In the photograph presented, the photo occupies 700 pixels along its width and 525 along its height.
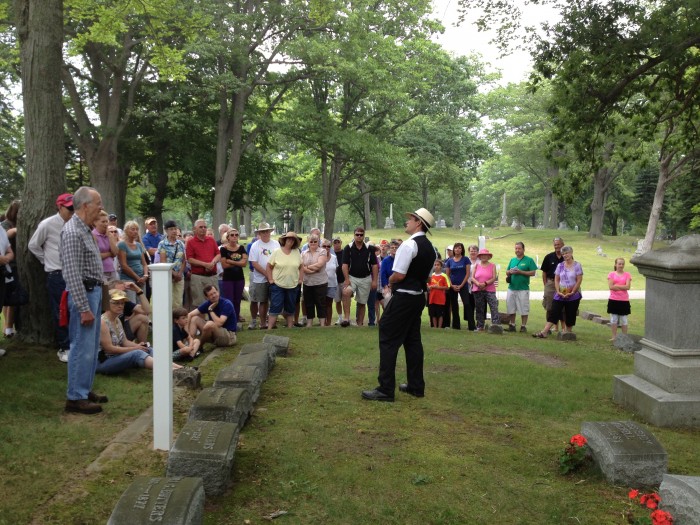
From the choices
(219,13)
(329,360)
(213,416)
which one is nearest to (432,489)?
(213,416)

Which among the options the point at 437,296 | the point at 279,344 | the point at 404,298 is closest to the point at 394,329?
the point at 404,298

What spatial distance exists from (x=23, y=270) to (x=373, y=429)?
202 inches

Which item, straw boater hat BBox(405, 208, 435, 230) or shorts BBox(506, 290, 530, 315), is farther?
shorts BBox(506, 290, 530, 315)

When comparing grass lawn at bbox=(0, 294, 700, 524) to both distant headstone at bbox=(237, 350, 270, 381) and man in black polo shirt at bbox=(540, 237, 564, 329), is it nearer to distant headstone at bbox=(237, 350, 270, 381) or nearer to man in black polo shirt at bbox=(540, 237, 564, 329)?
distant headstone at bbox=(237, 350, 270, 381)

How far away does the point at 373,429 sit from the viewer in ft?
17.9

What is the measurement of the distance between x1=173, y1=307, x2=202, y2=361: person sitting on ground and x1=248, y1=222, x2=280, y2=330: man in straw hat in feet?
7.63

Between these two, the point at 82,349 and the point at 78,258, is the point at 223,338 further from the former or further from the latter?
the point at 78,258

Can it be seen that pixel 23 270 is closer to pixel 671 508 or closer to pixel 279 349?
pixel 279 349

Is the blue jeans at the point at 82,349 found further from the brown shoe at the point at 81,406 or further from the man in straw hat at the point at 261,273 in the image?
the man in straw hat at the point at 261,273

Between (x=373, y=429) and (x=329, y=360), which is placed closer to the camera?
(x=373, y=429)

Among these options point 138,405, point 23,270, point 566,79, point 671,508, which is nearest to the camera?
point 671,508

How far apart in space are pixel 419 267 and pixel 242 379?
2.16 metres

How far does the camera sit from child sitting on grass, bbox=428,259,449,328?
1169cm

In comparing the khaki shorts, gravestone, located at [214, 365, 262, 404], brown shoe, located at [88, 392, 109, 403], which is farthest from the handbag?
gravestone, located at [214, 365, 262, 404]
